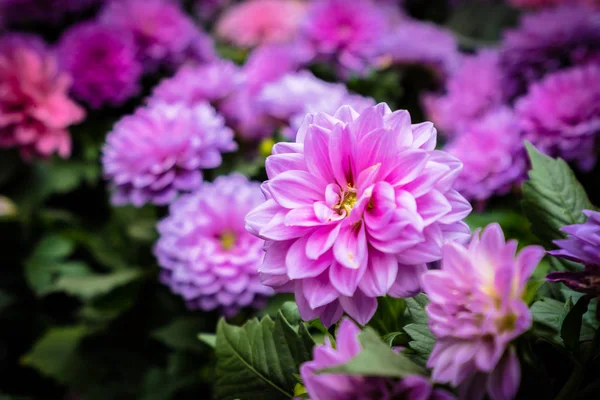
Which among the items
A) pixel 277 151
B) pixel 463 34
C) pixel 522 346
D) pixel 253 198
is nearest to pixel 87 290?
pixel 253 198

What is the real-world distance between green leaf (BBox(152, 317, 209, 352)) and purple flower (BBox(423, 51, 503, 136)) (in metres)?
0.50

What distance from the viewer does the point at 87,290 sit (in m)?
0.62

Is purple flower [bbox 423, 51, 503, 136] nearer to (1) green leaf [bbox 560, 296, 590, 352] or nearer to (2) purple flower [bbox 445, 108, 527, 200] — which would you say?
(2) purple flower [bbox 445, 108, 527, 200]

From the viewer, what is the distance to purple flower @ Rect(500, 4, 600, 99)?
68 centimetres

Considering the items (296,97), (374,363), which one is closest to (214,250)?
(296,97)

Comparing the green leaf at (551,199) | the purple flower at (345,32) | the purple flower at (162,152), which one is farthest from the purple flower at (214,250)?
the purple flower at (345,32)

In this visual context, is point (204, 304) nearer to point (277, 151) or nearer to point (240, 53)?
point (277, 151)

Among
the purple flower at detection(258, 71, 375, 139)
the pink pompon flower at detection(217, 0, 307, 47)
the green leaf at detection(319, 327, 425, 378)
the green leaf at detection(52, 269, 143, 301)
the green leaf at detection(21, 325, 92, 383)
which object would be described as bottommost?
the green leaf at detection(21, 325, 92, 383)

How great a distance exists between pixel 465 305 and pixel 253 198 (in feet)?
1.05

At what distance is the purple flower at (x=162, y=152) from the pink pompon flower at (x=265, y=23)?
577 millimetres

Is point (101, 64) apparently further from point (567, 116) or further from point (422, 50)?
point (567, 116)

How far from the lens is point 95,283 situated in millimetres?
640

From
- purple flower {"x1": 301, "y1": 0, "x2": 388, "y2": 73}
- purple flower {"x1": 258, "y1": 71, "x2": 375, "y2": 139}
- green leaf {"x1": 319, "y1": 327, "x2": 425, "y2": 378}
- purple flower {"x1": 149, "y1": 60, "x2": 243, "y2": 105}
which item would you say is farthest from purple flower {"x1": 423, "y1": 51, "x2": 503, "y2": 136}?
green leaf {"x1": 319, "y1": 327, "x2": 425, "y2": 378}

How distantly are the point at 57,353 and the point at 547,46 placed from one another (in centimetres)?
80
